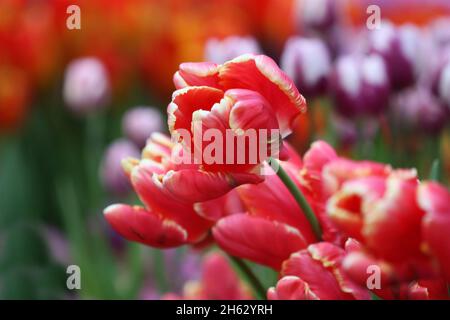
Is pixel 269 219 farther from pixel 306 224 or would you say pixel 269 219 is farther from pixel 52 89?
pixel 52 89

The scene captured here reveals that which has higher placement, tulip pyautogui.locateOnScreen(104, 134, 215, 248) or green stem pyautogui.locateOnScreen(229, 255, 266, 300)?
tulip pyautogui.locateOnScreen(104, 134, 215, 248)

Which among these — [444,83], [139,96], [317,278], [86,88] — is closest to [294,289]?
[317,278]

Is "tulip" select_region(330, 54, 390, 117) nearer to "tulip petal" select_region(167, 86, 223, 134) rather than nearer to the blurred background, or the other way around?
the blurred background

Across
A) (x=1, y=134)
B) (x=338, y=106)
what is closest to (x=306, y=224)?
(x=338, y=106)

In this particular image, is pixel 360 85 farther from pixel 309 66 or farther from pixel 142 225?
pixel 142 225

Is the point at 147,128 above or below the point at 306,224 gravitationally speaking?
above

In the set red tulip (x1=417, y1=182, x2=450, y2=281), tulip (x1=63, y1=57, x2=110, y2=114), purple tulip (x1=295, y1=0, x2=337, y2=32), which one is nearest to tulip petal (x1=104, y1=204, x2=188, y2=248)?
red tulip (x1=417, y1=182, x2=450, y2=281)
